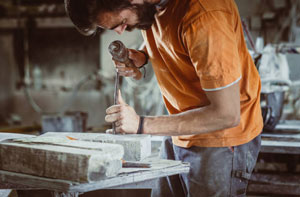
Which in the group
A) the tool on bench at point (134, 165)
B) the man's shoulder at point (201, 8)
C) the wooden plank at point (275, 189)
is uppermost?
the man's shoulder at point (201, 8)

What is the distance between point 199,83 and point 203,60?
226 mm

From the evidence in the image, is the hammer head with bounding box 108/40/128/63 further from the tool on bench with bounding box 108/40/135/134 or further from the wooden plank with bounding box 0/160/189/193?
the wooden plank with bounding box 0/160/189/193

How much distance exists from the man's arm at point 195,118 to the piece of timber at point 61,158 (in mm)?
187

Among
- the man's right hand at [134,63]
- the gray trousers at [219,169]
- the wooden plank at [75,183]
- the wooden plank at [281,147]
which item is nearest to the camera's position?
the wooden plank at [75,183]

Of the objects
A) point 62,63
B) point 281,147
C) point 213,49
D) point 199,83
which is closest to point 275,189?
point 281,147

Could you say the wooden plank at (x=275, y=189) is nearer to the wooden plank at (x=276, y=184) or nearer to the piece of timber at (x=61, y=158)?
the wooden plank at (x=276, y=184)

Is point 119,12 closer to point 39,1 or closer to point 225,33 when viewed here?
point 225,33

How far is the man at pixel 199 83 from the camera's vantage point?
4.18 ft

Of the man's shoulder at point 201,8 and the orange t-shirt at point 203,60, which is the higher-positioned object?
the man's shoulder at point 201,8

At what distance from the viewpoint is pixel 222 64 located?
1260 mm

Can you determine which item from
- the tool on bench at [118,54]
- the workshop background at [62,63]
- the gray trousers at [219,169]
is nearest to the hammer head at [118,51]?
the tool on bench at [118,54]

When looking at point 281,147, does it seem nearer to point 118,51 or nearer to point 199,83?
point 199,83

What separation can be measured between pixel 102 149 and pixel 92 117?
6612 mm

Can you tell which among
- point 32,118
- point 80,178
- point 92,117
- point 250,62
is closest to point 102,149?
point 80,178
